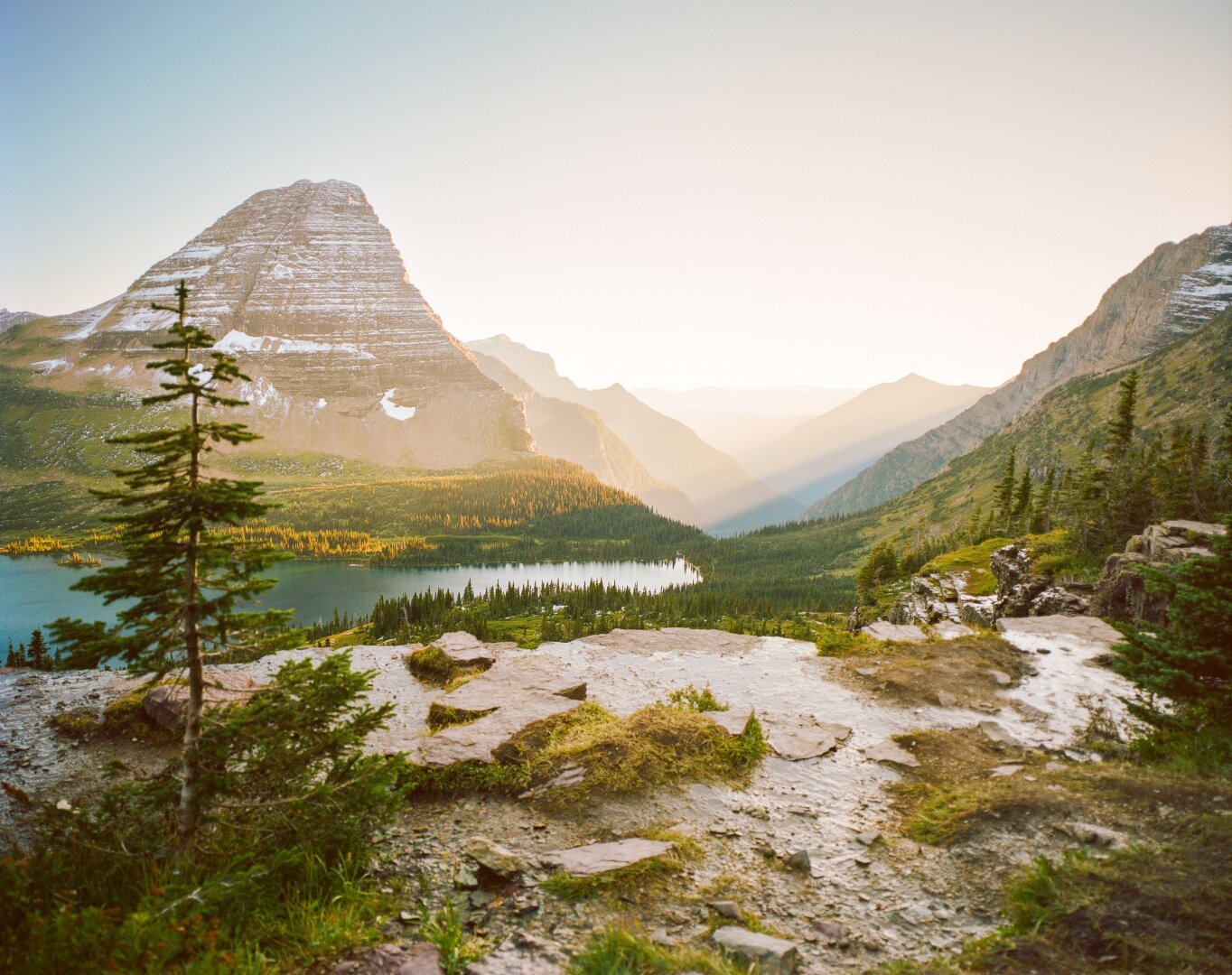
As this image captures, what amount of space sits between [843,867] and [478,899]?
18.2 feet

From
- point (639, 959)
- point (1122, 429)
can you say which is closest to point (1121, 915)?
point (639, 959)

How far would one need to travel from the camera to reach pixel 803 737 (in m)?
13.1

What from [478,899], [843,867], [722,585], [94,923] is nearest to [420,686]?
[478,899]

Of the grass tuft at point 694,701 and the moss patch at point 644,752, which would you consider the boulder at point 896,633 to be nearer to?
the grass tuft at point 694,701

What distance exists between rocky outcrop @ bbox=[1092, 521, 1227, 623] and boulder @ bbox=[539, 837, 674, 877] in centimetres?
1936

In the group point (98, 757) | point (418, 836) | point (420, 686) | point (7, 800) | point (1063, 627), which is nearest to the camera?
point (418, 836)

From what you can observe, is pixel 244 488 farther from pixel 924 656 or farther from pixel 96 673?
pixel 924 656

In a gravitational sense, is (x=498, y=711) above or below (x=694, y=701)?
above

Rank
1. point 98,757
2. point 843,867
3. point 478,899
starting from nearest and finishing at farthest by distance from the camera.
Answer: point 478,899 < point 843,867 < point 98,757

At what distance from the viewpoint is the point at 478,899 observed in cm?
789

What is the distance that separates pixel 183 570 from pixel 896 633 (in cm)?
2302

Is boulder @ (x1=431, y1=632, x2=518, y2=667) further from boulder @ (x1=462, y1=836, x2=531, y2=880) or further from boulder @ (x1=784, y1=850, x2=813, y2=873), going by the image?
boulder @ (x1=784, y1=850, x2=813, y2=873)

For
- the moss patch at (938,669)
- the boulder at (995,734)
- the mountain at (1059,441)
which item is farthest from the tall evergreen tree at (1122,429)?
the mountain at (1059,441)

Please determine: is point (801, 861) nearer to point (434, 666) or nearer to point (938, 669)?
point (938, 669)
